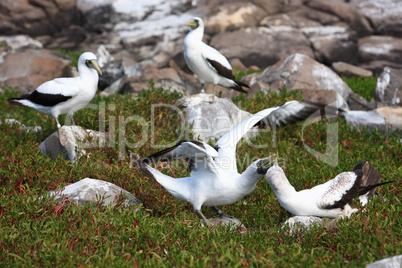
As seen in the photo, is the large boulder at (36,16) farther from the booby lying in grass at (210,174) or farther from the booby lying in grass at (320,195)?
the booby lying in grass at (320,195)

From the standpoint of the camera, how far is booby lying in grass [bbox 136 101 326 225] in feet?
18.7

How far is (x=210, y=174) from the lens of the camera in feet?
19.7

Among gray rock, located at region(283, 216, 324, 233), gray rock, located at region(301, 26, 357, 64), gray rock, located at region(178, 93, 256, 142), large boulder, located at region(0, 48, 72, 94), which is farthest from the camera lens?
gray rock, located at region(301, 26, 357, 64)

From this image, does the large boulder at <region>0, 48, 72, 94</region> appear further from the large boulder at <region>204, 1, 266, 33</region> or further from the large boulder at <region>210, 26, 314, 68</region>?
the large boulder at <region>204, 1, 266, 33</region>

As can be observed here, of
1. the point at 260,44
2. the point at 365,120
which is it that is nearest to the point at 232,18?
the point at 260,44

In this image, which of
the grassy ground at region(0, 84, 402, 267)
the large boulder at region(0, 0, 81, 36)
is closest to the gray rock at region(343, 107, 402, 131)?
the grassy ground at region(0, 84, 402, 267)

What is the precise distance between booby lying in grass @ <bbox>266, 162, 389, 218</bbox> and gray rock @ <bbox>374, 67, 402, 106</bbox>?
6524mm

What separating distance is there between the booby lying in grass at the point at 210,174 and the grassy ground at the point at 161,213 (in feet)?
1.10

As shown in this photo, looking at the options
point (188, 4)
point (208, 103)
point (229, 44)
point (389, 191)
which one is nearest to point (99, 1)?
point (188, 4)

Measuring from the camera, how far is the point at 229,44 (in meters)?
18.6

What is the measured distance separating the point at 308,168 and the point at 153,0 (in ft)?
52.7

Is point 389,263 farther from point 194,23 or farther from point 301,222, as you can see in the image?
point 194,23

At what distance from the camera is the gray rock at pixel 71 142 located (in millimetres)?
7816

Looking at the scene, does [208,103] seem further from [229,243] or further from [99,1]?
[99,1]
